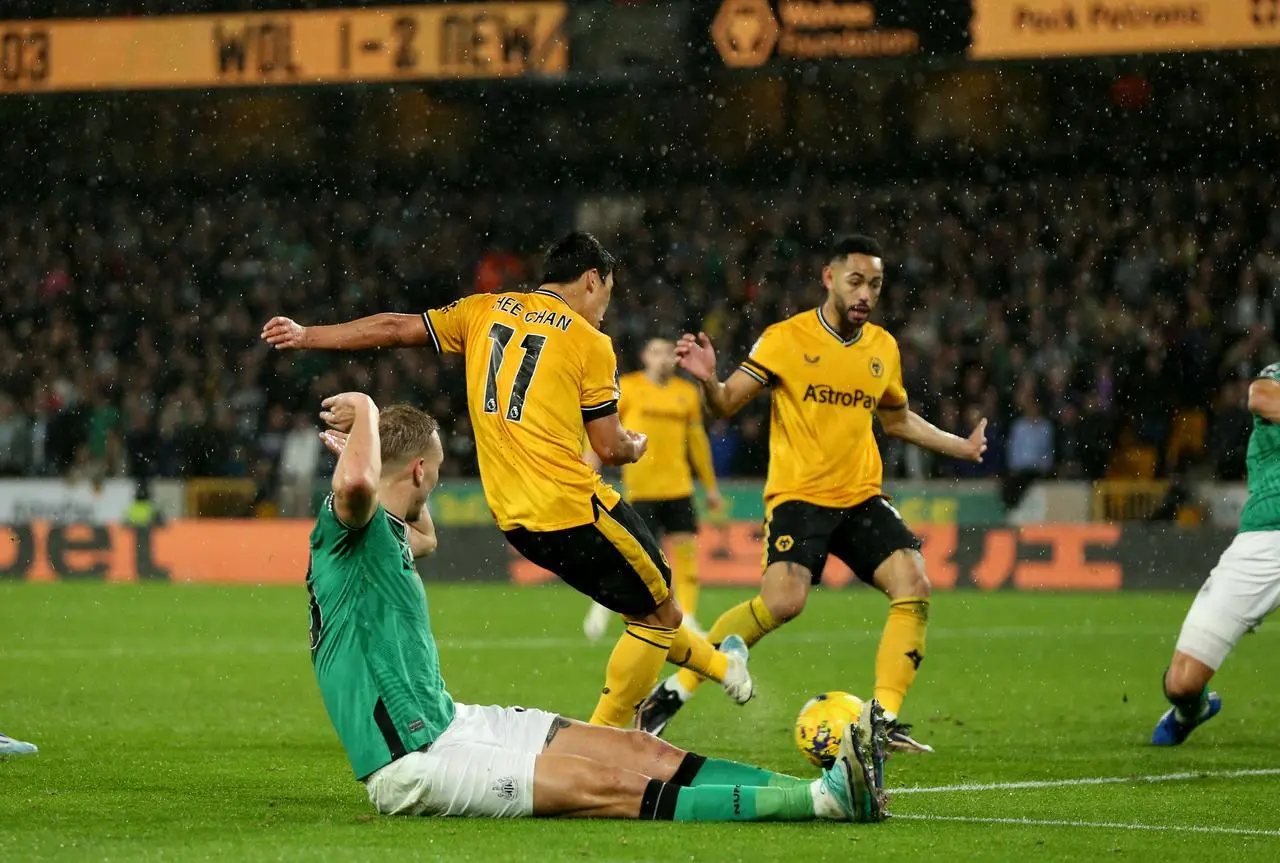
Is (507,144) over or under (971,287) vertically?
over

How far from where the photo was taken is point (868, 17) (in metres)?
17.6

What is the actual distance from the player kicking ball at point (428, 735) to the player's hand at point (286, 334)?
121cm

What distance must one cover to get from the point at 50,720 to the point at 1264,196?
18.6m

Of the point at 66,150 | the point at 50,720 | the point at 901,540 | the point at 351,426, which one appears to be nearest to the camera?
the point at 351,426

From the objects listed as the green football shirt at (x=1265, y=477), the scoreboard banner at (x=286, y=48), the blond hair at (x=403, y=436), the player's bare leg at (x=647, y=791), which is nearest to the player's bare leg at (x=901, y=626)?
the green football shirt at (x=1265, y=477)

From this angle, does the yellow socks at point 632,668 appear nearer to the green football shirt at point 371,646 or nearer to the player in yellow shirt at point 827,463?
the player in yellow shirt at point 827,463

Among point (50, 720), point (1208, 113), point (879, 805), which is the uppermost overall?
point (1208, 113)

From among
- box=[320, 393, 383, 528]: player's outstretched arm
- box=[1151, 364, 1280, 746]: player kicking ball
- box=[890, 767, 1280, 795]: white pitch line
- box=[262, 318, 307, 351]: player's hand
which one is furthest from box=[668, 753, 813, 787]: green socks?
box=[1151, 364, 1280, 746]: player kicking ball

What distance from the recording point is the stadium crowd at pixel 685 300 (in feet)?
69.3

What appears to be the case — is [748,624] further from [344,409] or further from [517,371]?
[344,409]

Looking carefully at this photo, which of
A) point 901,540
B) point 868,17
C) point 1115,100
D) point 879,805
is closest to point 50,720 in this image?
point 901,540

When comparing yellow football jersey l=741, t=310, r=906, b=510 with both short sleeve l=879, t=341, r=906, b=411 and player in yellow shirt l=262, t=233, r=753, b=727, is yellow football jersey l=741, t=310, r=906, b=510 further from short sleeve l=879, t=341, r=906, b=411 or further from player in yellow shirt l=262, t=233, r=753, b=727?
player in yellow shirt l=262, t=233, r=753, b=727

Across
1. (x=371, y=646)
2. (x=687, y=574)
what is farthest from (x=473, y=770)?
(x=687, y=574)

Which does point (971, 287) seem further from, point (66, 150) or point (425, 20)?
point (66, 150)
